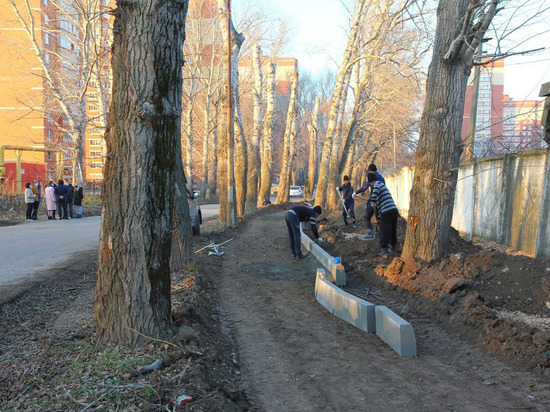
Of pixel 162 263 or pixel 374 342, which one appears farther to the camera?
pixel 374 342

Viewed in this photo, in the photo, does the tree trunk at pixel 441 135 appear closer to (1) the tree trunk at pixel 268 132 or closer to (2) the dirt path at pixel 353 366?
(2) the dirt path at pixel 353 366

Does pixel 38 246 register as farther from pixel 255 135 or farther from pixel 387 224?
pixel 255 135

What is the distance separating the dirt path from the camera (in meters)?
4.03

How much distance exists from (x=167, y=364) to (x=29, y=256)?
7.67 m

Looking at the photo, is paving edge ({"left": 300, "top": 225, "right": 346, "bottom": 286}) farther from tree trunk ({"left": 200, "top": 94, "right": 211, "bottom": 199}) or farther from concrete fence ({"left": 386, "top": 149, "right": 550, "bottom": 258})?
tree trunk ({"left": 200, "top": 94, "right": 211, "bottom": 199})

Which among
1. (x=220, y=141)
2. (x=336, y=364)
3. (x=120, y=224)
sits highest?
(x=220, y=141)

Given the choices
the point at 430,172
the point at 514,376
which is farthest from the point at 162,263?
the point at 430,172

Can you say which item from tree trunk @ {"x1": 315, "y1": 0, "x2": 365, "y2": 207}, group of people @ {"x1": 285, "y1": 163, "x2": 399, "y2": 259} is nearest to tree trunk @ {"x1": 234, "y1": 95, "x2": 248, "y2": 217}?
tree trunk @ {"x1": 315, "y1": 0, "x2": 365, "y2": 207}

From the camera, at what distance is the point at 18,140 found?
46750mm

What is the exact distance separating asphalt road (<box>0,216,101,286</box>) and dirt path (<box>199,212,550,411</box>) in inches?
158

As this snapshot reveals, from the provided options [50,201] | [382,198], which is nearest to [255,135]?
[50,201]

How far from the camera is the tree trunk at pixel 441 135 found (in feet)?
25.8

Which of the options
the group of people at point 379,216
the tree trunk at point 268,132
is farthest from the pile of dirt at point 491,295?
the tree trunk at point 268,132

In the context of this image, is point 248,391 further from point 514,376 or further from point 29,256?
point 29,256
